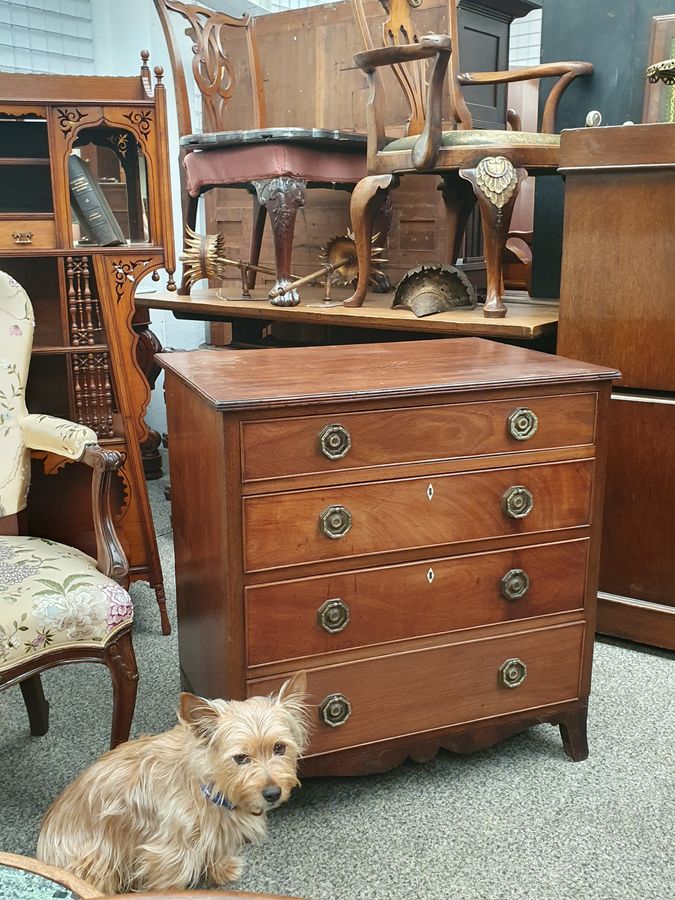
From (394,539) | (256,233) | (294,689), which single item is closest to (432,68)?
(256,233)

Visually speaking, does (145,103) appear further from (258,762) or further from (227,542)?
(258,762)

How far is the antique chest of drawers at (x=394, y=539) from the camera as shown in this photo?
1717mm

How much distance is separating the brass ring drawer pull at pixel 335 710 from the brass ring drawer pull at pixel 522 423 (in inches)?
25.5

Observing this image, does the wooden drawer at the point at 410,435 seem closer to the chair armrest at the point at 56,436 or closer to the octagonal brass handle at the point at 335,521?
the octagonal brass handle at the point at 335,521

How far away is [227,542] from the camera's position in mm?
1688

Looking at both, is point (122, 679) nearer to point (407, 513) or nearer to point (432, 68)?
point (407, 513)

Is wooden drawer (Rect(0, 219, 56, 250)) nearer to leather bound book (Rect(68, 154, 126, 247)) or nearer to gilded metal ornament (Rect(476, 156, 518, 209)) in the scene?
leather bound book (Rect(68, 154, 126, 247))

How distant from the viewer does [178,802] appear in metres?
1.54

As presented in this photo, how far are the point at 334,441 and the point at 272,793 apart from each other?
638mm

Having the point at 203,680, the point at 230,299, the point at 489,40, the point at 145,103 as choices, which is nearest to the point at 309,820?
the point at 203,680

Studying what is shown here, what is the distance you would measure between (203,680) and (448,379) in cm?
86

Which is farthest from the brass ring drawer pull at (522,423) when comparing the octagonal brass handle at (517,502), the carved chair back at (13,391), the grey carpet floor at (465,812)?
the carved chair back at (13,391)

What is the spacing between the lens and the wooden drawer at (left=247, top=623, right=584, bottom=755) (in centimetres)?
184

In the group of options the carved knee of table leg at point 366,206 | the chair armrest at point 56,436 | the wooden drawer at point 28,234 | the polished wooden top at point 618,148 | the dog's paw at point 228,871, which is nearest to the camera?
the dog's paw at point 228,871
